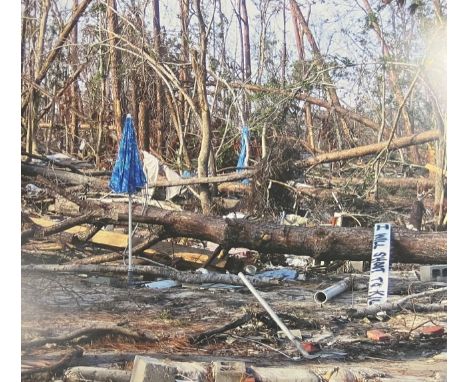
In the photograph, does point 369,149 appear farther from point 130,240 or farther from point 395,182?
point 130,240

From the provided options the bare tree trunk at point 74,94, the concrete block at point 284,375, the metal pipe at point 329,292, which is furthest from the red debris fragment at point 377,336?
the bare tree trunk at point 74,94

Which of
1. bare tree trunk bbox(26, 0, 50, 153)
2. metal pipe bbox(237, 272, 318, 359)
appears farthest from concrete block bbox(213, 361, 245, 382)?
bare tree trunk bbox(26, 0, 50, 153)

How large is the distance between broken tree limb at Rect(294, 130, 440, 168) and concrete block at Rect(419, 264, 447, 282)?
2.73 feet

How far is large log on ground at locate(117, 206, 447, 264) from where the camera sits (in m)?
5.58

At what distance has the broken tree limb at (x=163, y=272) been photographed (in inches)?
210

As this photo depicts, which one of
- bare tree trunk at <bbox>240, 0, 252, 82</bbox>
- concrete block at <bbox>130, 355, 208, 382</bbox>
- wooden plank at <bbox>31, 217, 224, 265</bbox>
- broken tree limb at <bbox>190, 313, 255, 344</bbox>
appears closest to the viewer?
concrete block at <bbox>130, 355, 208, 382</bbox>

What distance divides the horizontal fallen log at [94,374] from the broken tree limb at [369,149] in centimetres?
195

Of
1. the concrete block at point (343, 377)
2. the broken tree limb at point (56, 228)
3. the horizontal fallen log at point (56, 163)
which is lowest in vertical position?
the concrete block at point (343, 377)

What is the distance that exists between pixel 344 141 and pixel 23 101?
216 centimetres

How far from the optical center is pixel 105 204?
5.70 meters

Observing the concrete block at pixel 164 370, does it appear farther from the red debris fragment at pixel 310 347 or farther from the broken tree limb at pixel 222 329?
the red debris fragment at pixel 310 347

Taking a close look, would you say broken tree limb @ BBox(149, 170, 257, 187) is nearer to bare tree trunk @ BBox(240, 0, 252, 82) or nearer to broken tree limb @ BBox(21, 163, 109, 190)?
broken tree limb @ BBox(21, 163, 109, 190)
